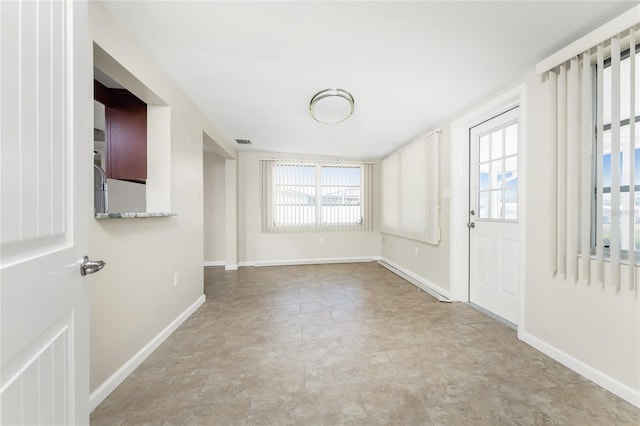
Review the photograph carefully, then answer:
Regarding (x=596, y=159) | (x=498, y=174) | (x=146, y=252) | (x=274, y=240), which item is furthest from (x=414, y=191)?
(x=146, y=252)

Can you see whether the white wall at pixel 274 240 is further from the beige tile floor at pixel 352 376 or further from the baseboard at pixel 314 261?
the beige tile floor at pixel 352 376

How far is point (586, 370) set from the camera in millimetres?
1587

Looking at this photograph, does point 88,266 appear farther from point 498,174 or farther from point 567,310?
point 498,174

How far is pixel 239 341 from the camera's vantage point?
2039mm

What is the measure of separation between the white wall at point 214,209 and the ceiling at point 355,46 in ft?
7.81

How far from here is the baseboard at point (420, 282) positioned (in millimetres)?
3033

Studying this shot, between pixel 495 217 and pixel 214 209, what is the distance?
15.3 feet

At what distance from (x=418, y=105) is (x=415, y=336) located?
2315 mm

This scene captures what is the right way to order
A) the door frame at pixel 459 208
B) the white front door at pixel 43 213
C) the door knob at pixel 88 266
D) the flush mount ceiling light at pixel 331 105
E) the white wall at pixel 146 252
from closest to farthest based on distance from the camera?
the white front door at pixel 43 213 < the door knob at pixel 88 266 < the white wall at pixel 146 252 < the flush mount ceiling light at pixel 331 105 < the door frame at pixel 459 208

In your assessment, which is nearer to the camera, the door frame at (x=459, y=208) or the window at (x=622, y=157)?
the window at (x=622, y=157)

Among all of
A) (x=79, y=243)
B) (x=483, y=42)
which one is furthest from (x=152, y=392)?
(x=483, y=42)

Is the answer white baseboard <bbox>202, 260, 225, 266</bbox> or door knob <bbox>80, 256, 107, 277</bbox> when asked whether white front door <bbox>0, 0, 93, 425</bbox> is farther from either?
white baseboard <bbox>202, 260, 225, 266</bbox>

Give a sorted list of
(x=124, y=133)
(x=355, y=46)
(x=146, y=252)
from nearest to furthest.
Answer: (x=355, y=46), (x=146, y=252), (x=124, y=133)

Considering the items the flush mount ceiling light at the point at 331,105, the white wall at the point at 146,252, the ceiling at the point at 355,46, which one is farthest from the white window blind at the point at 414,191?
the white wall at the point at 146,252
